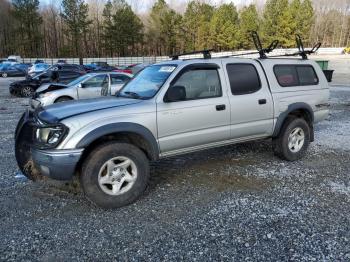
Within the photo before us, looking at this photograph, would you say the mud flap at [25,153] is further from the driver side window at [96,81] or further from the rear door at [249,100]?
the driver side window at [96,81]

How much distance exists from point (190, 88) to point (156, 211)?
1.72 metres

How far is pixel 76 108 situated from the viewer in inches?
165

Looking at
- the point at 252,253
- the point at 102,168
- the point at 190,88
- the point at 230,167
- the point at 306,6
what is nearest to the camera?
the point at 252,253

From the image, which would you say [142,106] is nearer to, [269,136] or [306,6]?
[269,136]

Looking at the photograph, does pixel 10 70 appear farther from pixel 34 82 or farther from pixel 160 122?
pixel 160 122

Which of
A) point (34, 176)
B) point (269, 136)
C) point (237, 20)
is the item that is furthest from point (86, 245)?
point (237, 20)

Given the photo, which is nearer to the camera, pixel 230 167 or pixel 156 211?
pixel 156 211

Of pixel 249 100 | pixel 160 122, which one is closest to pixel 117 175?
pixel 160 122

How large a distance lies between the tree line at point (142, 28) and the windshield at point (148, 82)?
62.6 meters

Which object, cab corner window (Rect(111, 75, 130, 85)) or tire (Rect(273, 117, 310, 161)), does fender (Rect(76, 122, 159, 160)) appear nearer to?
tire (Rect(273, 117, 310, 161))

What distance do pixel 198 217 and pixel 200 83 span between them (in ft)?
6.21

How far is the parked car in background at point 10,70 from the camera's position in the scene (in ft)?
112

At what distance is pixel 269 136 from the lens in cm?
565

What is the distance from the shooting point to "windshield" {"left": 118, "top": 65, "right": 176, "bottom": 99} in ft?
15.1
